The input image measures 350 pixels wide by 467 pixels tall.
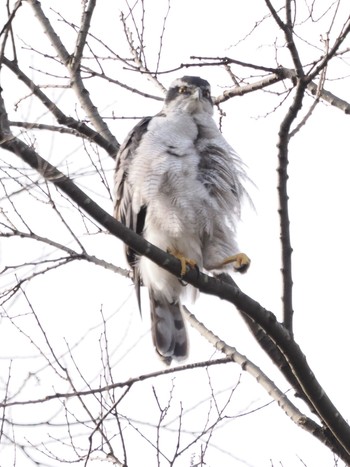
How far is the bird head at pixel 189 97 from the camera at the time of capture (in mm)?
6352

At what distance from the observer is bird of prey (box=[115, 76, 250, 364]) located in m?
5.53

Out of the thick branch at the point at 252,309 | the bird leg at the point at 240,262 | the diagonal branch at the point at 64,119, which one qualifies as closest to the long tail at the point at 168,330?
the bird leg at the point at 240,262

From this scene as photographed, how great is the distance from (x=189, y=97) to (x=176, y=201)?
1214 mm

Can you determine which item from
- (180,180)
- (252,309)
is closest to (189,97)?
(180,180)

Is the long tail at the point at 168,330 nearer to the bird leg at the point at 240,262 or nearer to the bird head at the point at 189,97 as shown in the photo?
the bird leg at the point at 240,262

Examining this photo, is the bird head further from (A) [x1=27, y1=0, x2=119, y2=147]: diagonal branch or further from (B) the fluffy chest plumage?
(B) the fluffy chest plumage

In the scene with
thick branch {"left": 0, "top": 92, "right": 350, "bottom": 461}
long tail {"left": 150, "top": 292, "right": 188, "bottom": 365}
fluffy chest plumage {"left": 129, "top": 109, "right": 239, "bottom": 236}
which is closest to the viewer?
thick branch {"left": 0, "top": 92, "right": 350, "bottom": 461}

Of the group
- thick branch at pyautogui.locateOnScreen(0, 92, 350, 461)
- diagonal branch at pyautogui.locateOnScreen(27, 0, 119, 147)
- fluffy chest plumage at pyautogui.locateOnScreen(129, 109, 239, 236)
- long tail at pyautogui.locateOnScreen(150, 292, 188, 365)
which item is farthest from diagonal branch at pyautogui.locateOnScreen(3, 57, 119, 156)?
thick branch at pyautogui.locateOnScreen(0, 92, 350, 461)

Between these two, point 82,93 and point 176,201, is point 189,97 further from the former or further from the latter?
point 176,201

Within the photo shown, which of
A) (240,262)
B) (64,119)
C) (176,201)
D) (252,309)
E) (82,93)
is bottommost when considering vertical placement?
(252,309)

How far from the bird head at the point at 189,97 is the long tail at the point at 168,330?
53.8 inches

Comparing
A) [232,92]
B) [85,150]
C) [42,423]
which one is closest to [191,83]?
[232,92]

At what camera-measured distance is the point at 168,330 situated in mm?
6031

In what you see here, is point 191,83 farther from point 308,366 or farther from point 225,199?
point 308,366
